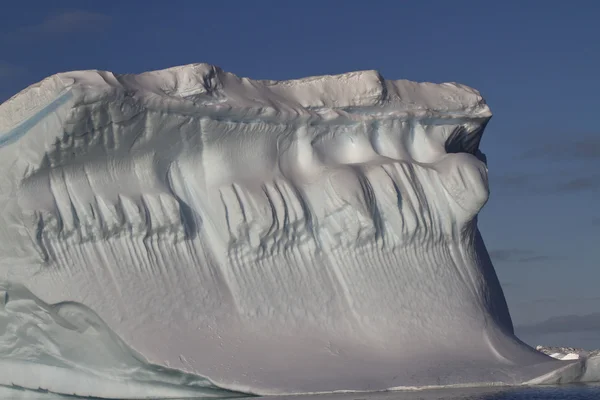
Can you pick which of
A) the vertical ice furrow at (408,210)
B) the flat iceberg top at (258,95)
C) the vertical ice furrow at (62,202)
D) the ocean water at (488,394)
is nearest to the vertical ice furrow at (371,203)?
the vertical ice furrow at (408,210)

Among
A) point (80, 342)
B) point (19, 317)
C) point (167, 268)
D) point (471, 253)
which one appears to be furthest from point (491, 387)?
point (19, 317)

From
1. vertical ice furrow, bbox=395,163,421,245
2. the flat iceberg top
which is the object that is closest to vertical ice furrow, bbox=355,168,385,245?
vertical ice furrow, bbox=395,163,421,245

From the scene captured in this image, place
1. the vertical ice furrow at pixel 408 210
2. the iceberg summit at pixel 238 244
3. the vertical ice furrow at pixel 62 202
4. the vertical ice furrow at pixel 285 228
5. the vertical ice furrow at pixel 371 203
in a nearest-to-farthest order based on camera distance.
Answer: the iceberg summit at pixel 238 244 < the vertical ice furrow at pixel 62 202 < the vertical ice furrow at pixel 285 228 < the vertical ice furrow at pixel 371 203 < the vertical ice furrow at pixel 408 210

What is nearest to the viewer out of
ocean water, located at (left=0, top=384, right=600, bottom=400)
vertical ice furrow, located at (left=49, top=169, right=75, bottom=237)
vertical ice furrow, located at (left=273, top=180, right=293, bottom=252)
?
ocean water, located at (left=0, top=384, right=600, bottom=400)

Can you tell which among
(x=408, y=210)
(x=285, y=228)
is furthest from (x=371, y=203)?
(x=285, y=228)

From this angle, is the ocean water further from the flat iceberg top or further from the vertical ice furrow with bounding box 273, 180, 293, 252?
the flat iceberg top

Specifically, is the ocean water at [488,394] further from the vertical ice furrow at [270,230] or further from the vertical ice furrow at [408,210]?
the vertical ice furrow at [408,210]

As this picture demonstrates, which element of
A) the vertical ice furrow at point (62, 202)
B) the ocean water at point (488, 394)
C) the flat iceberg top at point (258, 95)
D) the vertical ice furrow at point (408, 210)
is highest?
the flat iceberg top at point (258, 95)
